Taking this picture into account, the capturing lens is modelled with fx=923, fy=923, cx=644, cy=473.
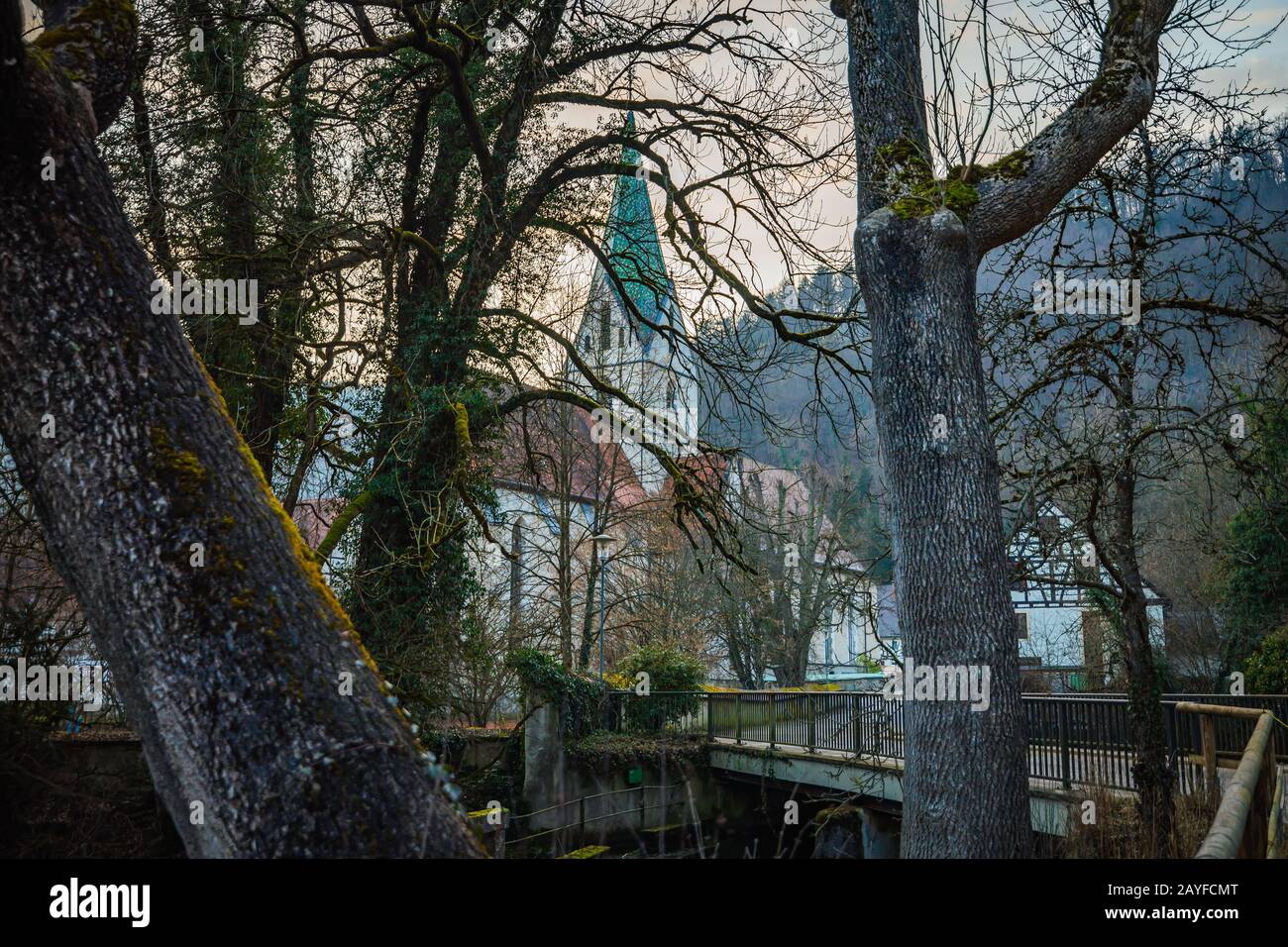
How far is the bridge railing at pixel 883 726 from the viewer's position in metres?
11.3

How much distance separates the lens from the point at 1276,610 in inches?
809

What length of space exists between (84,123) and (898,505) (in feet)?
14.0

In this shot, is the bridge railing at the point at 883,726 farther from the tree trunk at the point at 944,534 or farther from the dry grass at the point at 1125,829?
the tree trunk at the point at 944,534

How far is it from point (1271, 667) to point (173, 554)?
64.1 feet

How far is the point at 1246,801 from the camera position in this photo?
13.6 ft

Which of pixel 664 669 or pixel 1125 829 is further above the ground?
pixel 664 669

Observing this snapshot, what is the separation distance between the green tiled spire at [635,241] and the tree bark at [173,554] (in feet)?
29.8

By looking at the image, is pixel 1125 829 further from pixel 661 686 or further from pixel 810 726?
pixel 661 686

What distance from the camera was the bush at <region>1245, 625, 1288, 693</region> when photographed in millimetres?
16688

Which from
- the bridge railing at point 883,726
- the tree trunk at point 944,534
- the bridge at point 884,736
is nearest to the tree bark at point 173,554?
the tree trunk at point 944,534

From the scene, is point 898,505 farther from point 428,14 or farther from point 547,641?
point 547,641

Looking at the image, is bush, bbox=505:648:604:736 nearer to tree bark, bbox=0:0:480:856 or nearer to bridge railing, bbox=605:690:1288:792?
bridge railing, bbox=605:690:1288:792

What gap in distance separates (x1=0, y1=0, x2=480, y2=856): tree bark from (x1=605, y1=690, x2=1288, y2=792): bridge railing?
560cm

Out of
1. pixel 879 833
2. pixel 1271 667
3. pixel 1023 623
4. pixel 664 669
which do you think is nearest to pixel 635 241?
pixel 879 833
